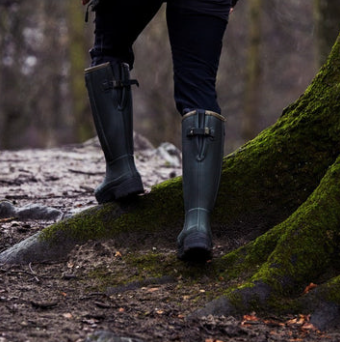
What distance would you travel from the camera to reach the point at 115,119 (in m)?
2.86

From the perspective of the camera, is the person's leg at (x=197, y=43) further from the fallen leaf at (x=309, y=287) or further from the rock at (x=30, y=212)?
the rock at (x=30, y=212)

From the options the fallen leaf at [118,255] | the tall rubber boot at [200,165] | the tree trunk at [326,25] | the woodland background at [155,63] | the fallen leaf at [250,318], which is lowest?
the fallen leaf at [250,318]

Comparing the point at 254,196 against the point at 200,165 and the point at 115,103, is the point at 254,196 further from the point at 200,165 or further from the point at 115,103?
the point at 115,103

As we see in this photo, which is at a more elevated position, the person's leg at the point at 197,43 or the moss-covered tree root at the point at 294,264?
the person's leg at the point at 197,43

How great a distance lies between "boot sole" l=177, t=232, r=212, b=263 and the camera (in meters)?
2.39

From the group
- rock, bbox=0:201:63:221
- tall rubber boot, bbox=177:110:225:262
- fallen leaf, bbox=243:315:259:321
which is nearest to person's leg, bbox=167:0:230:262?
tall rubber boot, bbox=177:110:225:262

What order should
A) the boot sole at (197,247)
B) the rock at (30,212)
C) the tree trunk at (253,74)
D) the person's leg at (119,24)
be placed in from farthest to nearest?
the tree trunk at (253,74)
the rock at (30,212)
the person's leg at (119,24)
the boot sole at (197,247)

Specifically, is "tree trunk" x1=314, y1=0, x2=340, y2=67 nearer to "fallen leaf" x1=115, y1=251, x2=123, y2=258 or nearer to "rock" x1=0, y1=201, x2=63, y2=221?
"rock" x1=0, y1=201, x2=63, y2=221

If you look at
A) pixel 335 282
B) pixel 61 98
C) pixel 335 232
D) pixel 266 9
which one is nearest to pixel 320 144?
pixel 335 232

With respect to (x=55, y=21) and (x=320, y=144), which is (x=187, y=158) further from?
(x=55, y=21)

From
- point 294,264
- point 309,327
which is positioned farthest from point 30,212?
point 309,327

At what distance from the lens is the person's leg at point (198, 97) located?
101 inches

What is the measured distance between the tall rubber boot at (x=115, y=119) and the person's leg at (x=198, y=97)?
34 centimetres

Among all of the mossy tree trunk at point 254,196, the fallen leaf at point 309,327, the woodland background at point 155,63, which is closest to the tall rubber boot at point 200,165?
the mossy tree trunk at point 254,196
